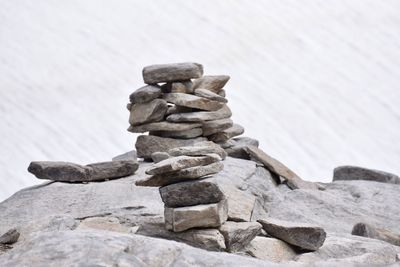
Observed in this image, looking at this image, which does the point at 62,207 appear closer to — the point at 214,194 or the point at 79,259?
the point at 214,194

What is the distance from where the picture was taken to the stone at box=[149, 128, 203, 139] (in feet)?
45.9

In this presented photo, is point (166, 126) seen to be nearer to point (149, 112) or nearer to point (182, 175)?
point (149, 112)

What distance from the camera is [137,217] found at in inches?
415

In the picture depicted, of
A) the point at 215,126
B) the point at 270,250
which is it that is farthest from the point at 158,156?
the point at 270,250

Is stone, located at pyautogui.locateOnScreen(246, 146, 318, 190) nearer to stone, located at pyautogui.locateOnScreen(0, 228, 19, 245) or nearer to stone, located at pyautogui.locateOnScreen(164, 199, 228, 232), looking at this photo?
stone, located at pyautogui.locateOnScreen(164, 199, 228, 232)

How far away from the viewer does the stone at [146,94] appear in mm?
13727

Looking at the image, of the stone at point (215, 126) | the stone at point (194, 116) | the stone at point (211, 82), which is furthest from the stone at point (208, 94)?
the stone at point (215, 126)

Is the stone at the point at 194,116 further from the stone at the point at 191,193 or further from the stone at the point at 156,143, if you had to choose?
the stone at the point at 191,193

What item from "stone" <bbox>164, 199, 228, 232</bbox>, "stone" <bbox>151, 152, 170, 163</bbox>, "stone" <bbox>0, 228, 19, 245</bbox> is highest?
"stone" <bbox>164, 199, 228, 232</bbox>

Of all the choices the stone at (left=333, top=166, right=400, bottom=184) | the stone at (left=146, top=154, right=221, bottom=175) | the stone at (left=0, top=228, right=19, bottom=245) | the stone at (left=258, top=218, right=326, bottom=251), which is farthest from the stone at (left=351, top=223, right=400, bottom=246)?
the stone at (left=333, top=166, right=400, bottom=184)

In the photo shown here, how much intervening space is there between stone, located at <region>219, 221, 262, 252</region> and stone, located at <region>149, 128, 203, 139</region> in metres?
4.63

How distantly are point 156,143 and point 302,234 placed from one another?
4.96 meters

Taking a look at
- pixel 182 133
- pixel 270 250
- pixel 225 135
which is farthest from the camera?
pixel 225 135

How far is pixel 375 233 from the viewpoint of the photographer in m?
11.2
